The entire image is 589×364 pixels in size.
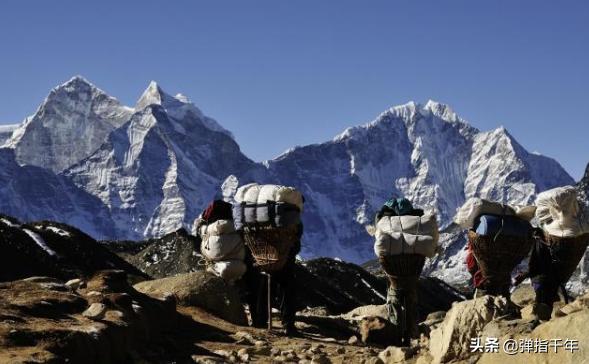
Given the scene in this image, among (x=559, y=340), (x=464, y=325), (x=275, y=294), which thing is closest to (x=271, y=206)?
(x=275, y=294)

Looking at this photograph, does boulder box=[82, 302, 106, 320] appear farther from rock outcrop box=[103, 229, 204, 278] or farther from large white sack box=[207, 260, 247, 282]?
rock outcrop box=[103, 229, 204, 278]

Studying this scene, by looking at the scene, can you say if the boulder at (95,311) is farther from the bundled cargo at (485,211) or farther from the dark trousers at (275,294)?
the bundled cargo at (485,211)

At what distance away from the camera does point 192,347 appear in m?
13.9

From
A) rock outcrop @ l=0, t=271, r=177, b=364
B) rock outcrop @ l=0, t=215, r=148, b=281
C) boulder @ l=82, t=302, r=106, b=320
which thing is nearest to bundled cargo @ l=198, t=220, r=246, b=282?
rock outcrop @ l=0, t=271, r=177, b=364

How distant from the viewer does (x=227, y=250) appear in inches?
719

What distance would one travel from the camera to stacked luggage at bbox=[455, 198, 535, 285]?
15664mm

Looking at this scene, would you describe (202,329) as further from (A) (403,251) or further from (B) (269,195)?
(A) (403,251)

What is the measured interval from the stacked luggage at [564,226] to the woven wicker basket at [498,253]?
0.40m

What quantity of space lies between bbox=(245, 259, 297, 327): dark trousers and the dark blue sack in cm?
338

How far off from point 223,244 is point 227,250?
13 cm

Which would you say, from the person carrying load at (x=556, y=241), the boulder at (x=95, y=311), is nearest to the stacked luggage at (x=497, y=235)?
the person carrying load at (x=556, y=241)

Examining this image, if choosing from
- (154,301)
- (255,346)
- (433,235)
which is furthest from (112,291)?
(433,235)

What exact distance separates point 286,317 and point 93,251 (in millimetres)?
22267

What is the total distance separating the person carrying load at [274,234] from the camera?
16.7 meters
